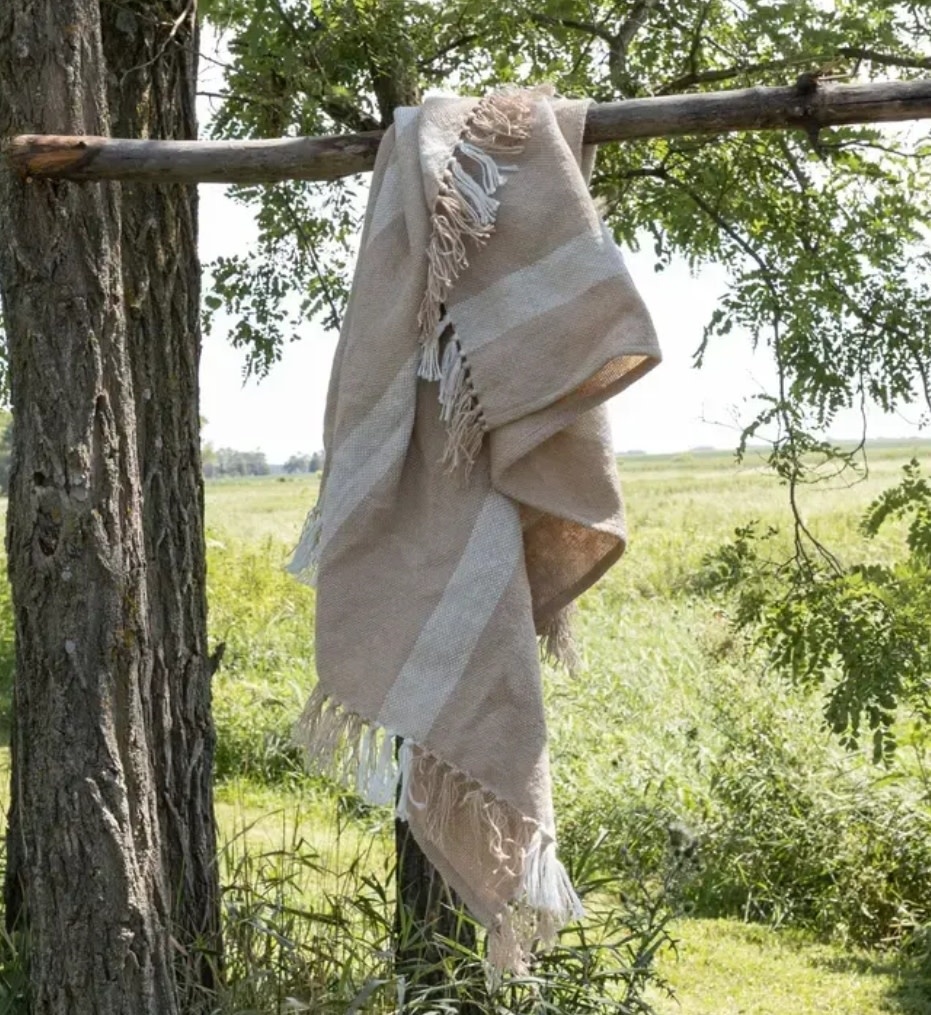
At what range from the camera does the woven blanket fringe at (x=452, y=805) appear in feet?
7.05

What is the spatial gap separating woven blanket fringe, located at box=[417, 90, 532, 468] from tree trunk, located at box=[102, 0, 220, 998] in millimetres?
771

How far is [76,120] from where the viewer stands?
2305mm

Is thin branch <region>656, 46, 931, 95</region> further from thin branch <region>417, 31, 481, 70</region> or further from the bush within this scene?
the bush

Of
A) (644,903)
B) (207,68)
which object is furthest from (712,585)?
(207,68)

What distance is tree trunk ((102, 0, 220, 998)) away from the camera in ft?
9.10

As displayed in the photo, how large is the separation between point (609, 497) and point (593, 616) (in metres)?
→ 7.36

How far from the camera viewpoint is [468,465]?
2.20 meters

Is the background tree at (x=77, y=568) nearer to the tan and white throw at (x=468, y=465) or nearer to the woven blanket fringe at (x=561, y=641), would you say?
the tan and white throw at (x=468, y=465)

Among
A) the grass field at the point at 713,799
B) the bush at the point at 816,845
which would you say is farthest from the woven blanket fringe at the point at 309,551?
the bush at the point at 816,845

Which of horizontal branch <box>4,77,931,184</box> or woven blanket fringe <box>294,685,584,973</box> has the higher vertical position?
horizontal branch <box>4,77,931,184</box>

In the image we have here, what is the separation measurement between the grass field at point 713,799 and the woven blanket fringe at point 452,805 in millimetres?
988

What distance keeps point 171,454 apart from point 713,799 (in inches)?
127

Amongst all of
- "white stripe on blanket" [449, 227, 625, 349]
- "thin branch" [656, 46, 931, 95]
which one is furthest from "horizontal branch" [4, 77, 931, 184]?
"thin branch" [656, 46, 931, 95]

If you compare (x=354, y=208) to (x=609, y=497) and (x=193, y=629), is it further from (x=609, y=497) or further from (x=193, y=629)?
(x=609, y=497)
